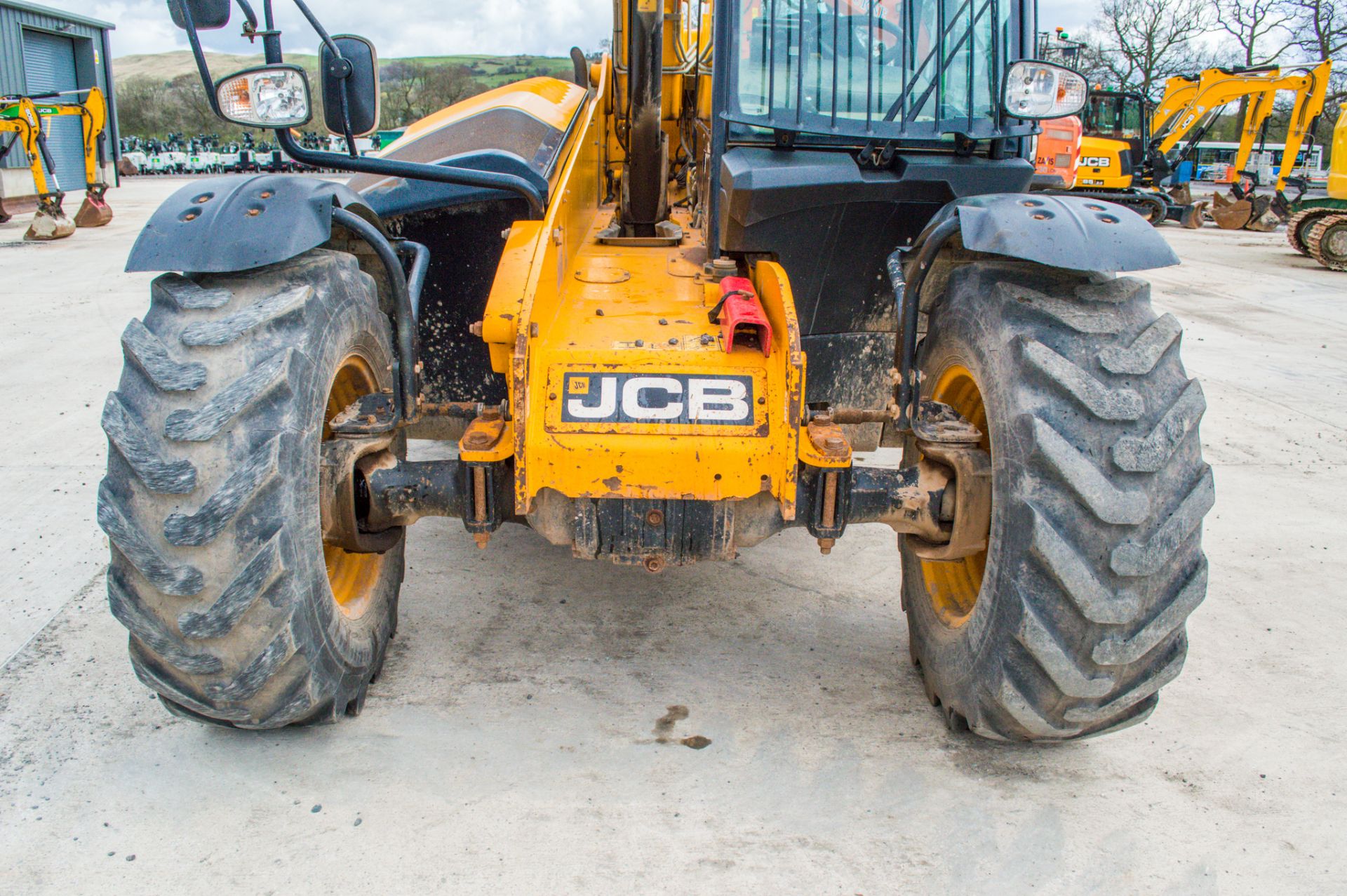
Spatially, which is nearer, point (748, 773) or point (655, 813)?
point (655, 813)

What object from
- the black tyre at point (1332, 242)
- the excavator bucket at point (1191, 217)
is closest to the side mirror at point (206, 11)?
the black tyre at point (1332, 242)

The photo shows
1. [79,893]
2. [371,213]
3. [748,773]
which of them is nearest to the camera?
[79,893]

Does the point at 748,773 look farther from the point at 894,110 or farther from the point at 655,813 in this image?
the point at 894,110

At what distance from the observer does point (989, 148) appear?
11.3ft

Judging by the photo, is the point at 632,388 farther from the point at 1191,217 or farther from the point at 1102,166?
the point at 1191,217

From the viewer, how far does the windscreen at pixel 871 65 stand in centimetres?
334

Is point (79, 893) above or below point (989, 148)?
below

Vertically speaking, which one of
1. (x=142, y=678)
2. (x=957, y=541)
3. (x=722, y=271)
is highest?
(x=722, y=271)

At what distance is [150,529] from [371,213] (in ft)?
4.37

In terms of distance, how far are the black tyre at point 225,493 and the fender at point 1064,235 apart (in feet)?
6.02

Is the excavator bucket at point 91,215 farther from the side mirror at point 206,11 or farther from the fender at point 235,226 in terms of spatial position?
the side mirror at point 206,11

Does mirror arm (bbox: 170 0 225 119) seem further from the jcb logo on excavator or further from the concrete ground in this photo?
the concrete ground

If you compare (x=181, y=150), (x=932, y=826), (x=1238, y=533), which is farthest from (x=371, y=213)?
(x=181, y=150)

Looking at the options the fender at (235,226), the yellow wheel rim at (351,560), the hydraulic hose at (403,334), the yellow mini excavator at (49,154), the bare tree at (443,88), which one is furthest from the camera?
the bare tree at (443,88)
